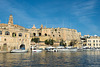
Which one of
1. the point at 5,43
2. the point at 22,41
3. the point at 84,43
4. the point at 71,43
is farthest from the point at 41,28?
the point at 5,43

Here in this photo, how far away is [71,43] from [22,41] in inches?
2008

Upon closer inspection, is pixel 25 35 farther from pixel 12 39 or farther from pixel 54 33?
pixel 54 33

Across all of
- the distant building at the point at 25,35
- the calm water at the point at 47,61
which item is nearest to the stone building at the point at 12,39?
the distant building at the point at 25,35

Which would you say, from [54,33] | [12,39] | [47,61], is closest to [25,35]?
[12,39]

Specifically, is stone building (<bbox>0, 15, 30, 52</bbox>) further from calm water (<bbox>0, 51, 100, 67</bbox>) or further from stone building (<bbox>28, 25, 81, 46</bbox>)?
stone building (<bbox>28, 25, 81, 46</bbox>)

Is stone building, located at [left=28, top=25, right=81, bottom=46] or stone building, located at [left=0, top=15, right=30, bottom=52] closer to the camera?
stone building, located at [left=0, top=15, right=30, bottom=52]

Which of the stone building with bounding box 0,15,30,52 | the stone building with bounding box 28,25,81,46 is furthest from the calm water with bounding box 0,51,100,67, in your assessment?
the stone building with bounding box 28,25,81,46

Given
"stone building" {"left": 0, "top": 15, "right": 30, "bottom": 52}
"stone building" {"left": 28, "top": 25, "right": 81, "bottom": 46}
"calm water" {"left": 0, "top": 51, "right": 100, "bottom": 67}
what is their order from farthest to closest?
1. "stone building" {"left": 28, "top": 25, "right": 81, "bottom": 46}
2. "stone building" {"left": 0, "top": 15, "right": 30, "bottom": 52}
3. "calm water" {"left": 0, "top": 51, "right": 100, "bottom": 67}

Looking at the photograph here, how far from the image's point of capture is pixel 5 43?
58906mm

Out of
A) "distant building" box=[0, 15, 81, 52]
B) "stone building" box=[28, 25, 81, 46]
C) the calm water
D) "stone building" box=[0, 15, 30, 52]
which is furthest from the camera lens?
"stone building" box=[28, 25, 81, 46]

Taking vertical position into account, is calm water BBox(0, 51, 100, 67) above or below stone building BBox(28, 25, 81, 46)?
below

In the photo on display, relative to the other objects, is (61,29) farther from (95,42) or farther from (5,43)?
(5,43)

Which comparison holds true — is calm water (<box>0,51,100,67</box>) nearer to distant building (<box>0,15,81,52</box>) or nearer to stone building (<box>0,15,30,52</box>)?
stone building (<box>0,15,30,52</box>)

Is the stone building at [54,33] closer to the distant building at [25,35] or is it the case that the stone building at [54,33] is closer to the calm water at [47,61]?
the distant building at [25,35]
